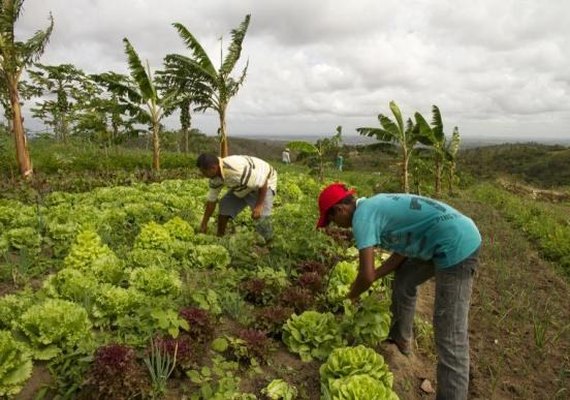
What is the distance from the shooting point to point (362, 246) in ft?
9.73

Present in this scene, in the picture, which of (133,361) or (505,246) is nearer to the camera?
(133,361)

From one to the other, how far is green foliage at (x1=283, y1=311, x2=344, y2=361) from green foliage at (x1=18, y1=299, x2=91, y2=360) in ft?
5.21

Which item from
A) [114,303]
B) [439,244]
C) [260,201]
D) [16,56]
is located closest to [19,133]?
[16,56]

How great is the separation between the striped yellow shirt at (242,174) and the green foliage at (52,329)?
251 centimetres

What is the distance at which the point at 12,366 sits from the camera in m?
2.84

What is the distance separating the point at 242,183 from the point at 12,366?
124 inches

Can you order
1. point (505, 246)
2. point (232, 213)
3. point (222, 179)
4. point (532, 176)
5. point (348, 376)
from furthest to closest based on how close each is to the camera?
point (532, 176) < point (505, 246) < point (232, 213) < point (222, 179) < point (348, 376)

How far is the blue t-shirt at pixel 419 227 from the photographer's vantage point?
307 centimetres

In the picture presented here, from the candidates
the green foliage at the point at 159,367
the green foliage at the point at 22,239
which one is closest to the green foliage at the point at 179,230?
the green foliage at the point at 22,239

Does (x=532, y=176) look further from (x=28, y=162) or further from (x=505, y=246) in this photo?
(x=28, y=162)

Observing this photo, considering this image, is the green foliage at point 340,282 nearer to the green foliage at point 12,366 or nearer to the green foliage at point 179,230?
the green foliage at point 179,230

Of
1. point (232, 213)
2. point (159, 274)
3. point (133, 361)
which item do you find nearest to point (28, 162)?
point (232, 213)

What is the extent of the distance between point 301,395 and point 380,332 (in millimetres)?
847

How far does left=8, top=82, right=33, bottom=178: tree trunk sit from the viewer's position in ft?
38.7
